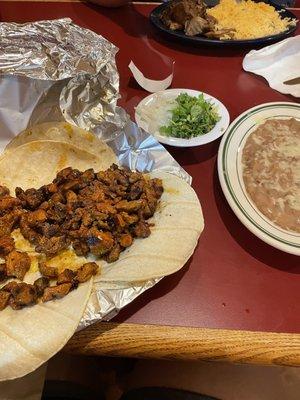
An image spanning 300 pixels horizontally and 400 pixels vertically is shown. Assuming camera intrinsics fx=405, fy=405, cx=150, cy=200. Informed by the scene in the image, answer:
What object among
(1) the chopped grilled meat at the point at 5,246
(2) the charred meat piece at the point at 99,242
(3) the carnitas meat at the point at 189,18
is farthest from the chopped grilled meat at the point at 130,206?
(3) the carnitas meat at the point at 189,18

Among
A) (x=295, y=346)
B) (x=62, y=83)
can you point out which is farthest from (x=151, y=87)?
(x=295, y=346)

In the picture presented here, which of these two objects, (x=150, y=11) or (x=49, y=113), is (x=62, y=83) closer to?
(x=49, y=113)

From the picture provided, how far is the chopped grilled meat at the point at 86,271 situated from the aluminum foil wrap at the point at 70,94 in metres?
0.42

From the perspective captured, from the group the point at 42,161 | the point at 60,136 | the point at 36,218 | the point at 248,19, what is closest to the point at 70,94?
the point at 60,136

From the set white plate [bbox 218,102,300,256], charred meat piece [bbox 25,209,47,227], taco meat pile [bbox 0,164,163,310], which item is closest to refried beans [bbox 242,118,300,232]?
white plate [bbox 218,102,300,256]

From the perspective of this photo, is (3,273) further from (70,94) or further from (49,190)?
(70,94)

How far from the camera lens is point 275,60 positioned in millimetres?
1890

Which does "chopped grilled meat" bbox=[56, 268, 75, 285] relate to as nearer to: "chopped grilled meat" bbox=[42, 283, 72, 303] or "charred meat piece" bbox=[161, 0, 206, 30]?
"chopped grilled meat" bbox=[42, 283, 72, 303]

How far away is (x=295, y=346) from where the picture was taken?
1015 millimetres

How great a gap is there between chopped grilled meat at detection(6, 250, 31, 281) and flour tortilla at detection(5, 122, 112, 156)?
47 cm

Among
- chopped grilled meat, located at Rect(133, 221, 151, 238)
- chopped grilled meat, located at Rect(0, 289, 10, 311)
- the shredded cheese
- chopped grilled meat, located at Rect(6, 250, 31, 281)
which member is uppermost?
the shredded cheese

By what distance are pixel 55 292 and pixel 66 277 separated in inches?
2.0

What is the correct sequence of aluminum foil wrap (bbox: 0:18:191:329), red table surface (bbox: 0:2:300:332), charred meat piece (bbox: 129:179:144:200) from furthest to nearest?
1. aluminum foil wrap (bbox: 0:18:191:329)
2. charred meat piece (bbox: 129:179:144:200)
3. red table surface (bbox: 0:2:300:332)

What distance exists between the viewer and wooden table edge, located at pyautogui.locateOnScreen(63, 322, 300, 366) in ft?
3.29
